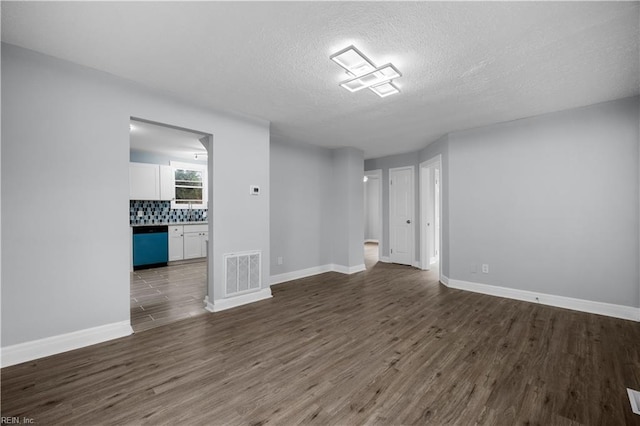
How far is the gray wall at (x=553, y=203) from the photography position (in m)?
3.30

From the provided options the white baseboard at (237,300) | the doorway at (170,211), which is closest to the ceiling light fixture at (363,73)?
the doorway at (170,211)

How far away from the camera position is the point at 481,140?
434 cm

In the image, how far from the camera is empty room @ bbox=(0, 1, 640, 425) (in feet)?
6.20

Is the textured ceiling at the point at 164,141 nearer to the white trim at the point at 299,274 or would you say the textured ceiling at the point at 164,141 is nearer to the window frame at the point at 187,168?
the window frame at the point at 187,168

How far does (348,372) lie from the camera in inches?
86.4

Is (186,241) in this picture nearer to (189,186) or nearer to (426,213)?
(189,186)

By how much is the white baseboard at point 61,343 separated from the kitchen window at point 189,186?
4737mm

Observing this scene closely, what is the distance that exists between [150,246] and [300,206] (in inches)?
139

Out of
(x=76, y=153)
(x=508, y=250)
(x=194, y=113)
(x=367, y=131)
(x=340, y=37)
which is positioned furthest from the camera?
(x=367, y=131)

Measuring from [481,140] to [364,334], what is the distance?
3.47 metres

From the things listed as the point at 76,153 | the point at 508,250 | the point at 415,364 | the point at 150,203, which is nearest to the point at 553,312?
the point at 508,250

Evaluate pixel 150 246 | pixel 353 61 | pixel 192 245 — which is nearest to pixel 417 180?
pixel 353 61

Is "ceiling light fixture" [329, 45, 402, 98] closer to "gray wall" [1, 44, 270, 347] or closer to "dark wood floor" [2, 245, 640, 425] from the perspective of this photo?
"gray wall" [1, 44, 270, 347]

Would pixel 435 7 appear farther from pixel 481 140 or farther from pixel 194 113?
pixel 481 140
